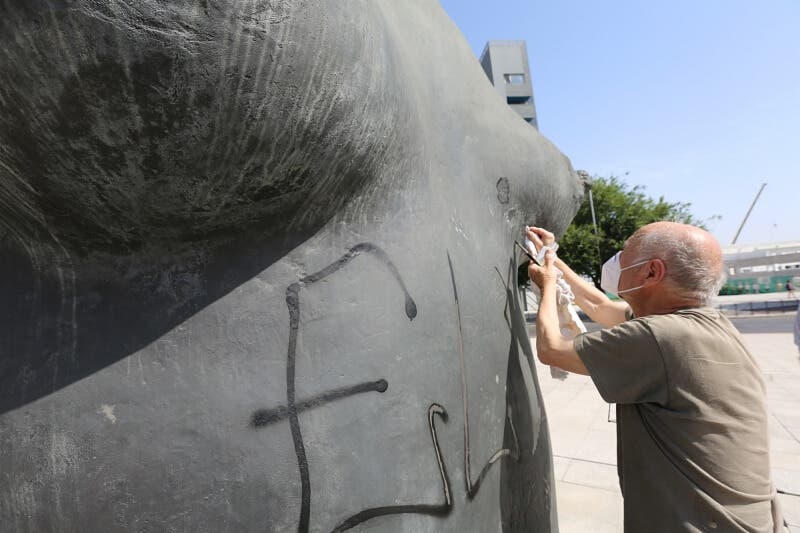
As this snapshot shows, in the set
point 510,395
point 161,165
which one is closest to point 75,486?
point 161,165

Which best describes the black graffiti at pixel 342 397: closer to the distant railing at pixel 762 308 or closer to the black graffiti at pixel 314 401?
the black graffiti at pixel 314 401

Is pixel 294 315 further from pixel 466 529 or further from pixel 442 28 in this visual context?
pixel 442 28

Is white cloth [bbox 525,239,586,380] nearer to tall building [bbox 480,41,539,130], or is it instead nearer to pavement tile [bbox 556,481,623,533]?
pavement tile [bbox 556,481,623,533]

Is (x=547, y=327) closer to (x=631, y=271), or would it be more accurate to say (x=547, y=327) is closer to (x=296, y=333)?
(x=631, y=271)

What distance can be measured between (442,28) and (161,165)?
1.27m

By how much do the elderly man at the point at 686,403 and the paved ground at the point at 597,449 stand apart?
2.26 metres

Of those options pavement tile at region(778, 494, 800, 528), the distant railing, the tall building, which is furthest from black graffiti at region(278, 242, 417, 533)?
the tall building

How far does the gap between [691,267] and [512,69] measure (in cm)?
4910

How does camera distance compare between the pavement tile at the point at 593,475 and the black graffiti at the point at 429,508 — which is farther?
the pavement tile at the point at 593,475

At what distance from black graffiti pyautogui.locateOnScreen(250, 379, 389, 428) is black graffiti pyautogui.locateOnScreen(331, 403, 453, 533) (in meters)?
0.18

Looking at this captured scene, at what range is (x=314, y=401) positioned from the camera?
1.12 m

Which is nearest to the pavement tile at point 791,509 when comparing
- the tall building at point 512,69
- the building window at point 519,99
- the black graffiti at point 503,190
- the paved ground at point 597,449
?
the paved ground at point 597,449

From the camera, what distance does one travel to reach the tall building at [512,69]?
152 feet

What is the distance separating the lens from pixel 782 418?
582 cm
